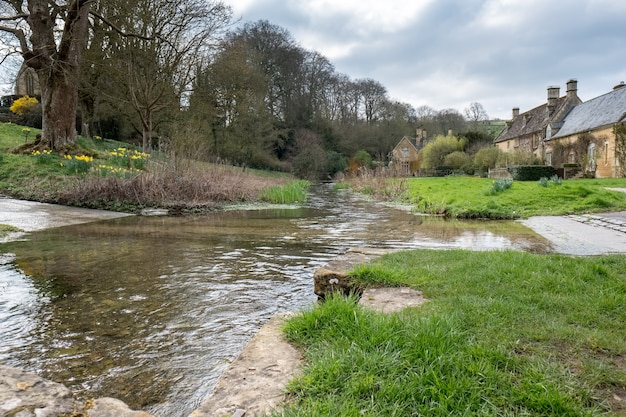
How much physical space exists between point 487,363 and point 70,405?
2.07 m

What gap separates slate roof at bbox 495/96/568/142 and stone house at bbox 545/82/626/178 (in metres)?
3.25

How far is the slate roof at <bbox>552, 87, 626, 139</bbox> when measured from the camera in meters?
29.8

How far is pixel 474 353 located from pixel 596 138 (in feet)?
115

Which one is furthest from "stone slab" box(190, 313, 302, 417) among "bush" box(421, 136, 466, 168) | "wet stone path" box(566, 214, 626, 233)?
"bush" box(421, 136, 466, 168)

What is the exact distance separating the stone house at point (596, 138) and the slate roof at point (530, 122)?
3254 mm

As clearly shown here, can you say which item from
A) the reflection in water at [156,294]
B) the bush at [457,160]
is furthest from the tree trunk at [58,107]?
the bush at [457,160]

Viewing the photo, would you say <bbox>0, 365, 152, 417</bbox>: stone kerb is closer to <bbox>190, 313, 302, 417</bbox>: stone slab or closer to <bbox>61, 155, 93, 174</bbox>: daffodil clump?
<bbox>190, 313, 302, 417</bbox>: stone slab

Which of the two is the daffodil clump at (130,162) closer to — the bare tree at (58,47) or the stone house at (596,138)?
the bare tree at (58,47)

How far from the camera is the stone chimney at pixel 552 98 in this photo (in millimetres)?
41719

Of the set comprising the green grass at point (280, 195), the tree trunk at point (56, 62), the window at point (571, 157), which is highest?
the tree trunk at point (56, 62)

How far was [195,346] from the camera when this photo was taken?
3137mm

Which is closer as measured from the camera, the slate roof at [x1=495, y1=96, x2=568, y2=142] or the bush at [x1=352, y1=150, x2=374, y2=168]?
the slate roof at [x1=495, y1=96, x2=568, y2=142]

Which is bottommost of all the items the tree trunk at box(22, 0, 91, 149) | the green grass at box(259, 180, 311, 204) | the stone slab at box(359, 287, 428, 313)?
the stone slab at box(359, 287, 428, 313)

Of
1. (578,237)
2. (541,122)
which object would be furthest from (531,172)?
(541,122)
